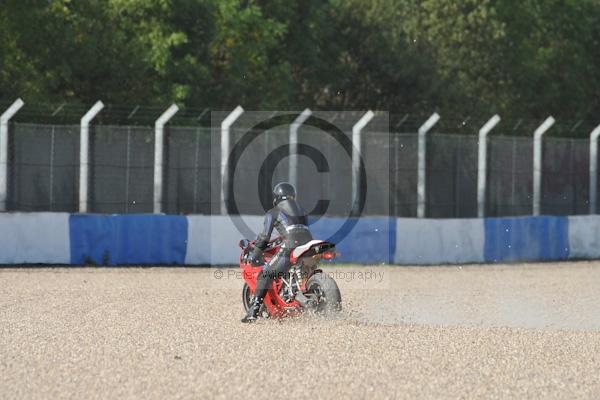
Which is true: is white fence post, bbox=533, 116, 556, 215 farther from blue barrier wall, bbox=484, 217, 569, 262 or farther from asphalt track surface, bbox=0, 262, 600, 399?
asphalt track surface, bbox=0, 262, 600, 399

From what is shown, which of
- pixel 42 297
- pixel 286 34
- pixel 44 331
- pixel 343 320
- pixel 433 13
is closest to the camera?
pixel 44 331

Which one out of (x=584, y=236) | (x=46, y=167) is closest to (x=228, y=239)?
(x=46, y=167)

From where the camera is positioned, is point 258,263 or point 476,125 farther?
point 476,125

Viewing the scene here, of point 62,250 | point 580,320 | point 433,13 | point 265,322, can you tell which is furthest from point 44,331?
point 433,13

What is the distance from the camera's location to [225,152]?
2220cm

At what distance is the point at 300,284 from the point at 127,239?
28.8 feet

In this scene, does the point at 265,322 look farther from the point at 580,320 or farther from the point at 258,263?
the point at 580,320

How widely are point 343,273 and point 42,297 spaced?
625 cm

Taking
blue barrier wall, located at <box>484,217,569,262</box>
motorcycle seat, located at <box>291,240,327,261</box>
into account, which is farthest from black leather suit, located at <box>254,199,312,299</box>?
blue barrier wall, located at <box>484,217,569,262</box>

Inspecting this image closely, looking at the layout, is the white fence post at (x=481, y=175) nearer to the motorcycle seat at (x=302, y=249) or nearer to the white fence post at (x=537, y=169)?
the white fence post at (x=537, y=169)

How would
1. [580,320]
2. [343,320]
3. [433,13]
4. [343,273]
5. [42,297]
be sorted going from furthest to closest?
[433,13]
[343,273]
[42,297]
[580,320]
[343,320]

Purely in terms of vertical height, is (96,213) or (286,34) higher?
(286,34)

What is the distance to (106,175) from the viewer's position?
21812mm

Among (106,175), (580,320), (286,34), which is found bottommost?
(580,320)
